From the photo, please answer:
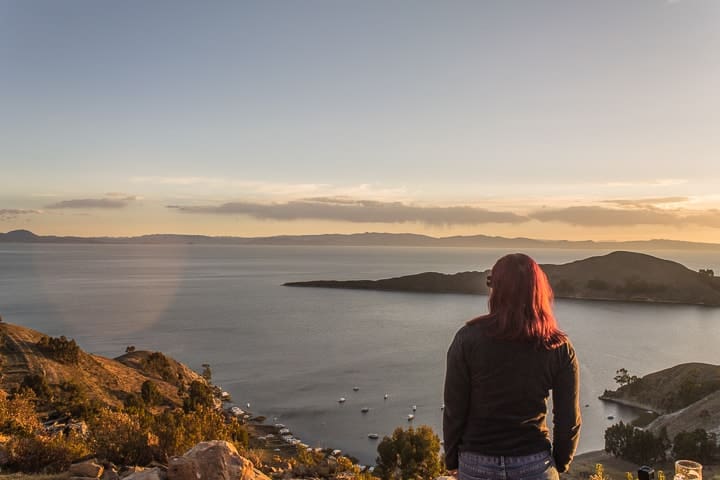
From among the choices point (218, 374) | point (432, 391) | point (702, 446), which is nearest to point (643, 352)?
point (432, 391)

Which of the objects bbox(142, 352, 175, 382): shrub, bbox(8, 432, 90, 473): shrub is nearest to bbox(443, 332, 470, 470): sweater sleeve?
bbox(8, 432, 90, 473): shrub

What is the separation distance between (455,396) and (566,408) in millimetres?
669

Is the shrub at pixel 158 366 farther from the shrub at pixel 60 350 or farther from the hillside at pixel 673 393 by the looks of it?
the hillside at pixel 673 393

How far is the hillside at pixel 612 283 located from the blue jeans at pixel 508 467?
143m

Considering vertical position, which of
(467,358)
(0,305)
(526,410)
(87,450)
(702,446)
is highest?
(467,358)

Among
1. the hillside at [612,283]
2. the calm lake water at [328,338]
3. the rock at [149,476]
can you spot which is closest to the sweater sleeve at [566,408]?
the rock at [149,476]

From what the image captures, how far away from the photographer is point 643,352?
77.1m

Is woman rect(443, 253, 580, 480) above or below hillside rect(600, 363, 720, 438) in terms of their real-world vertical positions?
above

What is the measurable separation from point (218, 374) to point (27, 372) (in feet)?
86.7

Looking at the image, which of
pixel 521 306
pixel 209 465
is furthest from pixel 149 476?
pixel 521 306

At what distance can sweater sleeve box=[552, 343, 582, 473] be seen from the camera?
3.05 m

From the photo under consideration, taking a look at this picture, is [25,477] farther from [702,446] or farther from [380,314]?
[380,314]

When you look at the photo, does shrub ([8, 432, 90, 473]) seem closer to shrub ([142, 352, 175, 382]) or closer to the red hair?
the red hair

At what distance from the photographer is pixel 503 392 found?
295 cm
